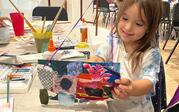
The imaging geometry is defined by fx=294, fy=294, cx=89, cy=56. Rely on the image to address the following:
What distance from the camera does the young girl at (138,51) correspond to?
3.02ft

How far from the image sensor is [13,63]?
50.1 inches

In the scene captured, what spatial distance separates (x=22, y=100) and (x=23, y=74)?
199mm

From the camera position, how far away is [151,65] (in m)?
0.95

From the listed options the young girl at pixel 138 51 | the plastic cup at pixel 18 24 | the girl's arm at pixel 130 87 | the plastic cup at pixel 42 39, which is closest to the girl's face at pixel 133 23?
the young girl at pixel 138 51

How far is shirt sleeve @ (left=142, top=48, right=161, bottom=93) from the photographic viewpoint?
0.92m

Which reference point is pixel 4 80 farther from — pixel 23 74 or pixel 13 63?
pixel 13 63

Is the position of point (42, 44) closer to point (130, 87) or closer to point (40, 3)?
point (130, 87)

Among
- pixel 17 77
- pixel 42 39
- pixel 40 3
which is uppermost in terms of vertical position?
pixel 40 3

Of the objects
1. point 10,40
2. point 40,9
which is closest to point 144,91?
point 10,40

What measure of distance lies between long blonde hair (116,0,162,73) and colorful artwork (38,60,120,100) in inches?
9.1

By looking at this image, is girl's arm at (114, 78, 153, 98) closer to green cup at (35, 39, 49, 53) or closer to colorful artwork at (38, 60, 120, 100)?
colorful artwork at (38, 60, 120, 100)

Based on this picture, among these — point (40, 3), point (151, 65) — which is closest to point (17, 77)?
point (151, 65)

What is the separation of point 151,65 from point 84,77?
268mm

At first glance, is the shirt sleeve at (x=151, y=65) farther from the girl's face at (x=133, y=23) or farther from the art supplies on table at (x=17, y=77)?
the art supplies on table at (x=17, y=77)
